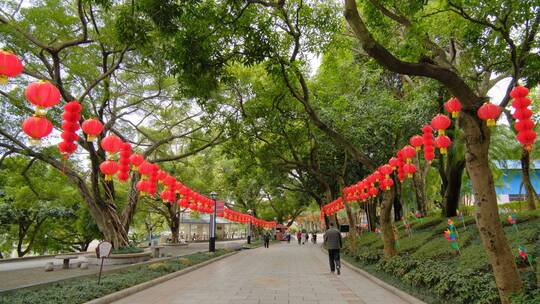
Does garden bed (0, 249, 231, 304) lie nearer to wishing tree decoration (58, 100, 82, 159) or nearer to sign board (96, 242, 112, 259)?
sign board (96, 242, 112, 259)

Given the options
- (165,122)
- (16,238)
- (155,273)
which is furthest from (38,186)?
(155,273)

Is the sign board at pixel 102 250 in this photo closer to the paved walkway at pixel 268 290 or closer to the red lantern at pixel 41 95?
the paved walkway at pixel 268 290

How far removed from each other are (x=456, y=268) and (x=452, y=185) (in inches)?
288

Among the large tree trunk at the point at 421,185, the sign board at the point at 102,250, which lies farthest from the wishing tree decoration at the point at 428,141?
the large tree trunk at the point at 421,185

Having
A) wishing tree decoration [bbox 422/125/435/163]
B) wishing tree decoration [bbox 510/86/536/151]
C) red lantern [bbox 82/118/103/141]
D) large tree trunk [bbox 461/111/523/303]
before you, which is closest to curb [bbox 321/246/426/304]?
large tree trunk [bbox 461/111/523/303]

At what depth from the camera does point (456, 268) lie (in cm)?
817

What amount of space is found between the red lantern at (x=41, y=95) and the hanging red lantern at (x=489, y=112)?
21.6ft

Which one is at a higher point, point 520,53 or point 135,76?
point 135,76

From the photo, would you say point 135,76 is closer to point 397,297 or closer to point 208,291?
point 208,291

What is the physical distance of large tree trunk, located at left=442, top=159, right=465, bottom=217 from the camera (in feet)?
46.3

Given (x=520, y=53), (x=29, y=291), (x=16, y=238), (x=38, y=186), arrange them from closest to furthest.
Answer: (x=29, y=291)
(x=520, y=53)
(x=38, y=186)
(x=16, y=238)

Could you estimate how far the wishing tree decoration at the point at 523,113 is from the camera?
6.20 meters

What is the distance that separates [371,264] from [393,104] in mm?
6247

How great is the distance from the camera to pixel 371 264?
13.4m
